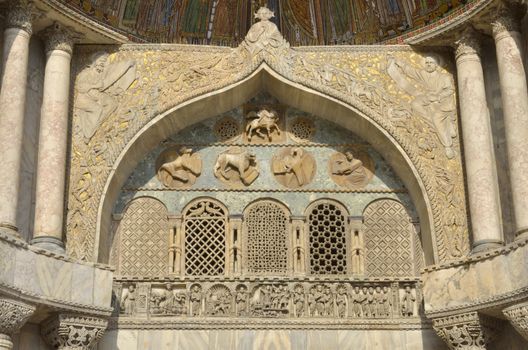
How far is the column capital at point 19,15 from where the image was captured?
1396 cm

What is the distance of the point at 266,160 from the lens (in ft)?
51.3

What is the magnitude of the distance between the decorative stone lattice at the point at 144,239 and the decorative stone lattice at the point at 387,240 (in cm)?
320

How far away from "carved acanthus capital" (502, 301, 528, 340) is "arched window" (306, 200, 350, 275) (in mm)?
3015

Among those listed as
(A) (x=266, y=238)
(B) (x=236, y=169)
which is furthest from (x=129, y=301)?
(B) (x=236, y=169)

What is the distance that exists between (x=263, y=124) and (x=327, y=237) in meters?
2.13

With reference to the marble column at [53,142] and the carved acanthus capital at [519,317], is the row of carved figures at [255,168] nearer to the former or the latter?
the marble column at [53,142]

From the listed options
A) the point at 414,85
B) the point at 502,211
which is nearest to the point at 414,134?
the point at 414,85

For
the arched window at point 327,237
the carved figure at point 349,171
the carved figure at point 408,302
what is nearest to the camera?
the carved figure at point 408,302

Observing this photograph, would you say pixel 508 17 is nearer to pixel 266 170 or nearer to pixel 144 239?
pixel 266 170

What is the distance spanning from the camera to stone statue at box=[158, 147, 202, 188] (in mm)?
15414

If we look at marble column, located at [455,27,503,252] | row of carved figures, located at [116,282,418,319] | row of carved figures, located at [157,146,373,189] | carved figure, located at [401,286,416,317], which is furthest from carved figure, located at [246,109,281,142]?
carved figure, located at [401,286,416,317]

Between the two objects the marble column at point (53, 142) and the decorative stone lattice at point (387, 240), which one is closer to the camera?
the marble column at point (53, 142)

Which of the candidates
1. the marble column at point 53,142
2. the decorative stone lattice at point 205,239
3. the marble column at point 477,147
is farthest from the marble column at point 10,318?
the marble column at point 477,147

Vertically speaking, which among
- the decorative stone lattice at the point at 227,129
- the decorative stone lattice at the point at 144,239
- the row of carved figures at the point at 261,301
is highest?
the decorative stone lattice at the point at 227,129
